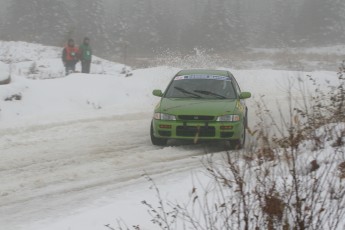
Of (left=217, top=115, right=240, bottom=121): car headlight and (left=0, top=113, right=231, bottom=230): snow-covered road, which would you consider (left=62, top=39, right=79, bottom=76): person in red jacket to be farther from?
(left=217, top=115, right=240, bottom=121): car headlight

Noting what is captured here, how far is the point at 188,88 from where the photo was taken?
10086 mm

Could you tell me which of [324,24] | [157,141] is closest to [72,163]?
[157,141]

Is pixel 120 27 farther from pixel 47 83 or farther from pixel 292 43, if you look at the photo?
pixel 47 83

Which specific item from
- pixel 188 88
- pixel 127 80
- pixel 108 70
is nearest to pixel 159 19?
pixel 108 70

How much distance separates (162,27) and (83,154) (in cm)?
5916

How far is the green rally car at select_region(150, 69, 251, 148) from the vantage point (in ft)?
29.5

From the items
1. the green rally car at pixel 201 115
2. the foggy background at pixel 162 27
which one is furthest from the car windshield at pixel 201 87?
the foggy background at pixel 162 27

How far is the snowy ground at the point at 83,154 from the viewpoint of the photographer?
5852mm

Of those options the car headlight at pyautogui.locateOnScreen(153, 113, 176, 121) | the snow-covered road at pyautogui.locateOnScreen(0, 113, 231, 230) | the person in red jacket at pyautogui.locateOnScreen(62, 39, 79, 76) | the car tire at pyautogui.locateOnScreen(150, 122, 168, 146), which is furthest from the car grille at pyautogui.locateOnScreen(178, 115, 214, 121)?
the person in red jacket at pyautogui.locateOnScreen(62, 39, 79, 76)

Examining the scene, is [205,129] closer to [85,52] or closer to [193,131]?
[193,131]

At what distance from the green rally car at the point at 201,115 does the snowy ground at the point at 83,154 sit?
37cm

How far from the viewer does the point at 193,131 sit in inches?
355

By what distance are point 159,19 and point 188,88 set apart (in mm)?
58885

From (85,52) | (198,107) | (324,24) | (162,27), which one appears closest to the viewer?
(198,107)
